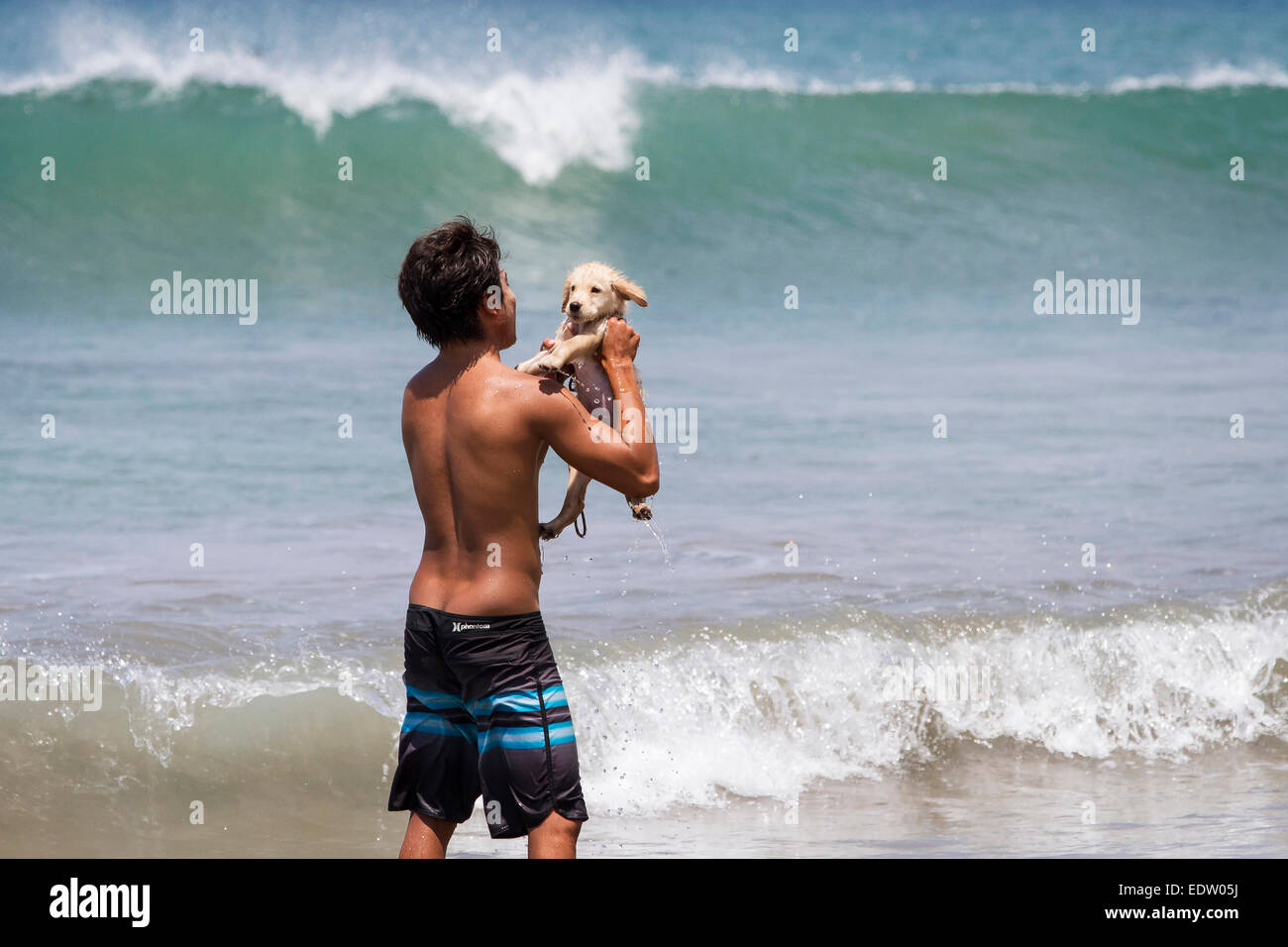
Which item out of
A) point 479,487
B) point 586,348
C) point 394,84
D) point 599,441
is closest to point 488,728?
point 479,487

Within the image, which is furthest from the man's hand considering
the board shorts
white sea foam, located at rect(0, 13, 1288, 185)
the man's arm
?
white sea foam, located at rect(0, 13, 1288, 185)

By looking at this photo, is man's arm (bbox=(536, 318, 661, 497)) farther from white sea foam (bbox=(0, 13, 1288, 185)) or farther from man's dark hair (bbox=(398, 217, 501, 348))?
white sea foam (bbox=(0, 13, 1288, 185))

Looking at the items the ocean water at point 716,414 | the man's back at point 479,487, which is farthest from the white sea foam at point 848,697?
the man's back at point 479,487

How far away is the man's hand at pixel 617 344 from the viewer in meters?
3.30

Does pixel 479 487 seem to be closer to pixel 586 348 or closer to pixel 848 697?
pixel 586 348

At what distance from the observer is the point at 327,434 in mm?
Answer: 10516

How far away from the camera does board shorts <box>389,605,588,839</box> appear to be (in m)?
3.13

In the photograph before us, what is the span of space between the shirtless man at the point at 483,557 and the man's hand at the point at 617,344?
0.09 feet

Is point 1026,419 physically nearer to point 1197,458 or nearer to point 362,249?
point 1197,458

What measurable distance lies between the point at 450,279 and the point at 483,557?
0.61 meters

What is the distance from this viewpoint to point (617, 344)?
10.8 feet

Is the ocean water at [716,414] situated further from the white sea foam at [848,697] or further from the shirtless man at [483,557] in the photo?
the shirtless man at [483,557]

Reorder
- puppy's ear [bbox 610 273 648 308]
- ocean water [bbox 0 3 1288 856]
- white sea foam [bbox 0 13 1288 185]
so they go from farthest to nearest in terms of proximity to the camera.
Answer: white sea foam [bbox 0 13 1288 185], ocean water [bbox 0 3 1288 856], puppy's ear [bbox 610 273 648 308]

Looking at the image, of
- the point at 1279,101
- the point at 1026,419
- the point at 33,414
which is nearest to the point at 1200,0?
the point at 1279,101
